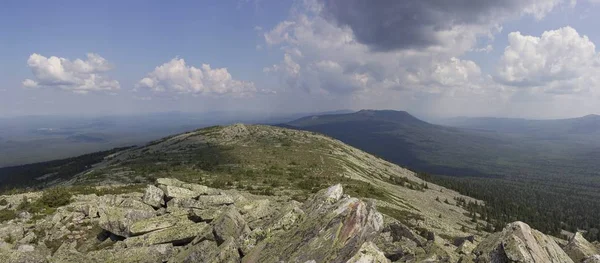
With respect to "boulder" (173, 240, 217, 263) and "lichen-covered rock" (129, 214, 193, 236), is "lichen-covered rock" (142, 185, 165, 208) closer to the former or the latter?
"lichen-covered rock" (129, 214, 193, 236)

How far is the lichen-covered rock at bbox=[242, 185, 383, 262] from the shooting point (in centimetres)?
1523

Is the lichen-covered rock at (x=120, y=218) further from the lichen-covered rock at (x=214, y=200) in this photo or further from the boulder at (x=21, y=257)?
the boulder at (x=21, y=257)

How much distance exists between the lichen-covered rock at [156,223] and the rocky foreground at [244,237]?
2.7 inches

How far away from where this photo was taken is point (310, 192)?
48.8m

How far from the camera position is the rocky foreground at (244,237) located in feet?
50.7

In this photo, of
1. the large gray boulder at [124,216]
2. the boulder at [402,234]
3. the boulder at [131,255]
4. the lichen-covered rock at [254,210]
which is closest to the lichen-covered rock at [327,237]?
the boulder at [131,255]

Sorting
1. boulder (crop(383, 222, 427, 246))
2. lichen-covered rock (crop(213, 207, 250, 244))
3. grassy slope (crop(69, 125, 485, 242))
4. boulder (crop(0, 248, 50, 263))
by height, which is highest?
lichen-covered rock (crop(213, 207, 250, 244))

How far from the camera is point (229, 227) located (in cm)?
2077

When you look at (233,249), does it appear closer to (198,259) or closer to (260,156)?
(198,259)

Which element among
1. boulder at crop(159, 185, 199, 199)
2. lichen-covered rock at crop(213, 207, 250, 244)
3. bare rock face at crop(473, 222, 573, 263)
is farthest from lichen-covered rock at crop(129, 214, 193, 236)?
bare rock face at crop(473, 222, 573, 263)

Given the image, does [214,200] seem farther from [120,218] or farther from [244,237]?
[244,237]

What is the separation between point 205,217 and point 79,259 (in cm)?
809

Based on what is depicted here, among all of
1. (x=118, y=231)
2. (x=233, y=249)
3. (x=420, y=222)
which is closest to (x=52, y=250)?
(x=118, y=231)

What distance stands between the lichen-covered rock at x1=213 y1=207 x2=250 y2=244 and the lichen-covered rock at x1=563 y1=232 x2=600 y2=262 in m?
18.4
